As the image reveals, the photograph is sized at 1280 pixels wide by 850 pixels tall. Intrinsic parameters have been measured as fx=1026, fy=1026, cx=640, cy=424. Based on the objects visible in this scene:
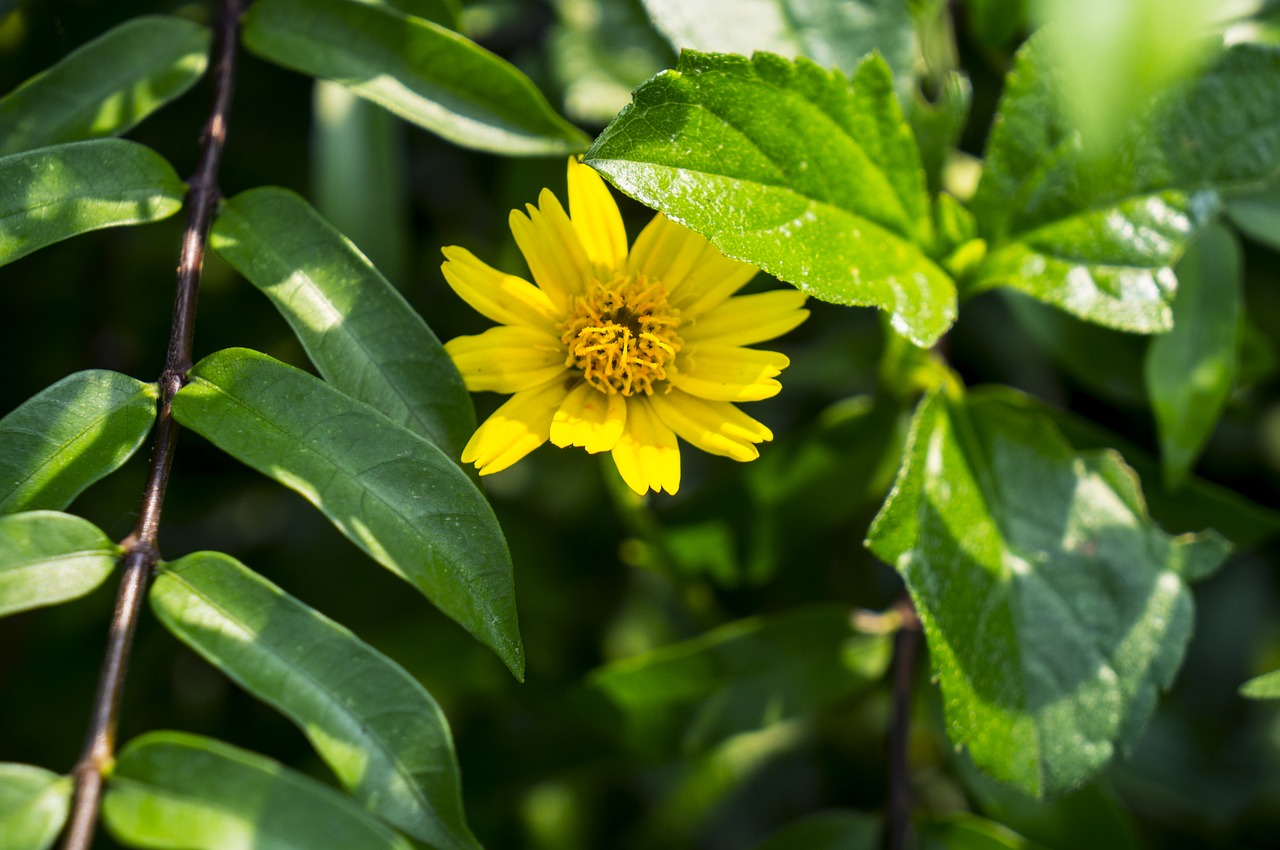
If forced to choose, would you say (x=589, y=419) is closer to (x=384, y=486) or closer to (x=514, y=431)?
(x=514, y=431)

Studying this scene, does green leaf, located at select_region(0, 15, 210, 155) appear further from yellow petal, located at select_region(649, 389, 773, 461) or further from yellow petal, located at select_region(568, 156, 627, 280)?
yellow petal, located at select_region(649, 389, 773, 461)

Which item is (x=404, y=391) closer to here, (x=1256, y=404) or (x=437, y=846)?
(x=437, y=846)

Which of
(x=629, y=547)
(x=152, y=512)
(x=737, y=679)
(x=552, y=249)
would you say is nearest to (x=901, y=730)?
(x=737, y=679)

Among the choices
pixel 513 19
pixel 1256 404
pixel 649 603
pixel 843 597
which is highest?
pixel 513 19

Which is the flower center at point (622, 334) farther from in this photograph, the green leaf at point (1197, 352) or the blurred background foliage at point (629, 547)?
the green leaf at point (1197, 352)

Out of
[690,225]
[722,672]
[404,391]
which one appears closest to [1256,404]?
[722,672]

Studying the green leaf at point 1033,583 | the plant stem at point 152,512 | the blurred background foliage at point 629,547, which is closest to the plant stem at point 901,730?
the blurred background foliage at point 629,547
